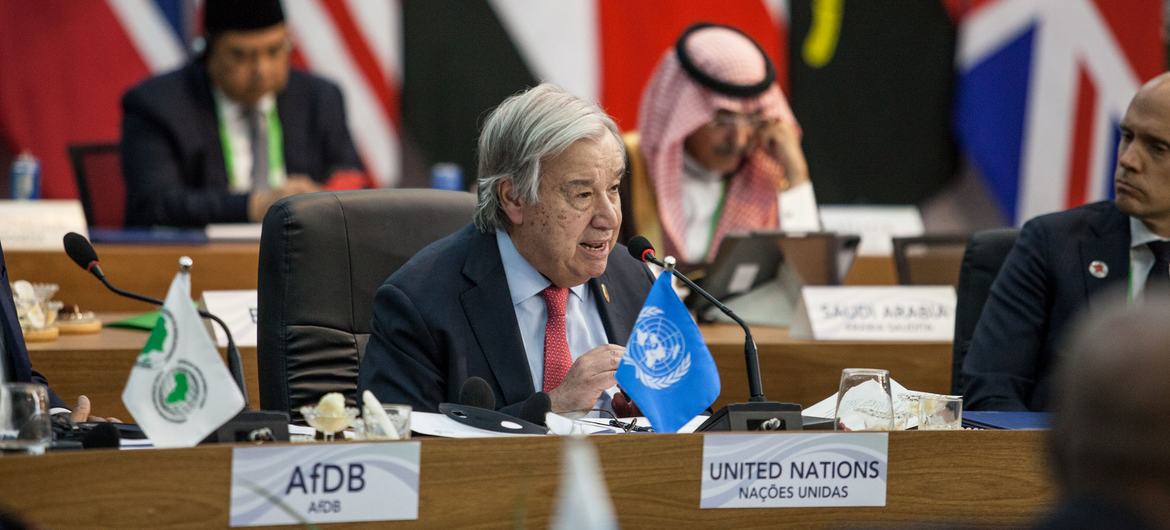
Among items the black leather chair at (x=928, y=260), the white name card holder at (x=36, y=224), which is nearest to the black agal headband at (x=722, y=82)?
the black leather chair at (x=928, y=260)

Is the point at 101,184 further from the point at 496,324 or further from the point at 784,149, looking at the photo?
the point at 496,324

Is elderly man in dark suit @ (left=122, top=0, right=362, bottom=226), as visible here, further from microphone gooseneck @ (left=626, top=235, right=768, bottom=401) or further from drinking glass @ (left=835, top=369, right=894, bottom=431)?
drinking glass @ (left=835, top=369, right=894, bottom=431)

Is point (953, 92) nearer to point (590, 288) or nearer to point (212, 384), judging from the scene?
point (590, 288)

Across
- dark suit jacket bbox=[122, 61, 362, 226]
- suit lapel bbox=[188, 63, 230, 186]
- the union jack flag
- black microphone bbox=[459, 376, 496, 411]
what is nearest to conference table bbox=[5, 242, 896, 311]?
dark suit jacket bbox=[122, 61, 362, 226]

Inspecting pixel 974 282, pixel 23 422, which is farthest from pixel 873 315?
pixel 23 422

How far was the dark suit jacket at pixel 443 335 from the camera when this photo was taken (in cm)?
232

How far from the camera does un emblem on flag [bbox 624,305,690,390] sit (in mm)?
1922

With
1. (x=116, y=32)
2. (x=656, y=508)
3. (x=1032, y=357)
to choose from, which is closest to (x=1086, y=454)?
(x=656, y=508)

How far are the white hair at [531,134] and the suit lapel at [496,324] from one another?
0.11 metres

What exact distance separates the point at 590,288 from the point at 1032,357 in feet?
3.01

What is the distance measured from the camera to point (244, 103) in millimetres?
4926

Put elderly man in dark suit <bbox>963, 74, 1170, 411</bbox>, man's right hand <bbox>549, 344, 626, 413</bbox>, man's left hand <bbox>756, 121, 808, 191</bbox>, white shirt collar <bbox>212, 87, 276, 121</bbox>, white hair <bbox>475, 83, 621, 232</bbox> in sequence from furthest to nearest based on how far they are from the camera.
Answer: white shirt collar <bbox>212, 87, 276, 121</bbox> < man's left hand <bbox>756, 121, 808, 191</bbox> < elderly man in dark suit <bbox>963, 74, 1170, 411</bbox> < white hair <bbox>475, 83, 621, 232</bbox> < man's right hand <bbox>549, 344, 626, 413</bbox>

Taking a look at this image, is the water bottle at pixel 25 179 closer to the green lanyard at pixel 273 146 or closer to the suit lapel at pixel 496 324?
the green lanyard at pixel 273 146

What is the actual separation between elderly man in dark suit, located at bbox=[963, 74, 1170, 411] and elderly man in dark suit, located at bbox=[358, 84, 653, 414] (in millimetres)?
793
